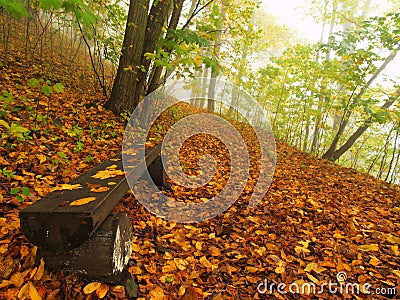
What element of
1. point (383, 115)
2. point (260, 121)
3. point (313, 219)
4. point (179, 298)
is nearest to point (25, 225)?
point (179, 298)

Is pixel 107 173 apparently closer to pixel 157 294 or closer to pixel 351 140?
pixel 157 294

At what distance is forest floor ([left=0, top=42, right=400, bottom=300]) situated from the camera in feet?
5.31

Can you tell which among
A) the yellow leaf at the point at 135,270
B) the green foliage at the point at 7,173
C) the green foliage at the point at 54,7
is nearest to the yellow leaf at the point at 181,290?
the yellow leaf at the point at 135,270

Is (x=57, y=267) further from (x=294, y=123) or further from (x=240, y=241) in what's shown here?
(x=294, y=123)

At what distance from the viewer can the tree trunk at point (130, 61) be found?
13.4 feet

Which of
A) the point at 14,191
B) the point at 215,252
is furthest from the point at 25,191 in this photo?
the point at 215,252

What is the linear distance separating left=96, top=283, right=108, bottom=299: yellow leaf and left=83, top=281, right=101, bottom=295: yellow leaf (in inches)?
0.7

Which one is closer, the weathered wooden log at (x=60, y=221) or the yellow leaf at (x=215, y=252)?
the weathered wooden log at (x=60, y=221)

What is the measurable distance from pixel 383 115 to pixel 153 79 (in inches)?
165

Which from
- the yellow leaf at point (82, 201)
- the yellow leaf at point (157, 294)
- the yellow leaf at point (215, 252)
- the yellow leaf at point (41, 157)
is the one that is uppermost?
the yellow leaf at point (41, 157)

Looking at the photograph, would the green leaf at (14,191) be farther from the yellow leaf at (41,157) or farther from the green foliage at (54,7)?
the green foliage at (54,7)

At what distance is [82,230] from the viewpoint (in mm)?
1254

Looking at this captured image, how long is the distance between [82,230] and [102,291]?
473mm

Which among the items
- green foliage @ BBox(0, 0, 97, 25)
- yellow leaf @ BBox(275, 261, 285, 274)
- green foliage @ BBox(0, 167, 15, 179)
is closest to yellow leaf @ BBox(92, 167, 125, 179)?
green foliage @ BBox(0, 167, 15, 179)
